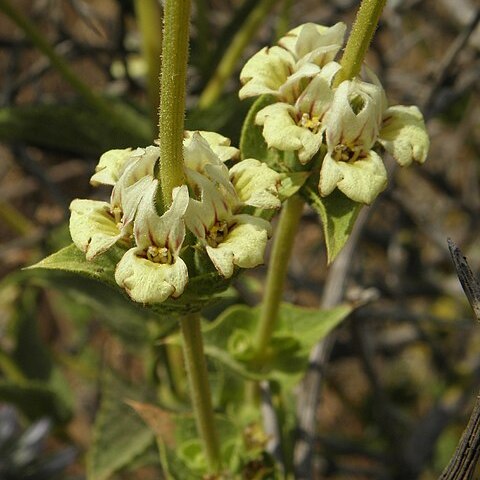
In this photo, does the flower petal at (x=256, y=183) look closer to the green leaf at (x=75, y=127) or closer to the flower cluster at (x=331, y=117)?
the flower cluster at (x=331, y=117)

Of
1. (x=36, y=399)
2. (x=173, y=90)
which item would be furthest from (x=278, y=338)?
(x=36, y=399)

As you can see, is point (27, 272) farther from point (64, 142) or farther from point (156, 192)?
point (156, 192)

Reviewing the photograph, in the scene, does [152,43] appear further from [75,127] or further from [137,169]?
[137,169]

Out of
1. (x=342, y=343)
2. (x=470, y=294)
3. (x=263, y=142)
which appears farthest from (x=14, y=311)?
(x=470, y=294)

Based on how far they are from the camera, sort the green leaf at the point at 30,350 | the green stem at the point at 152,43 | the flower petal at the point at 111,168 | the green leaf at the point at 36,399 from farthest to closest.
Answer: the green leaf at the point at 30,350, the green leaf at the point at 36,399, the green stem at the point at 152,43, the flower petal at the point at 111,168

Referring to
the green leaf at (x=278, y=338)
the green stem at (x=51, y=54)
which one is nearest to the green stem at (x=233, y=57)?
the green stem at (x=51, y=54)
